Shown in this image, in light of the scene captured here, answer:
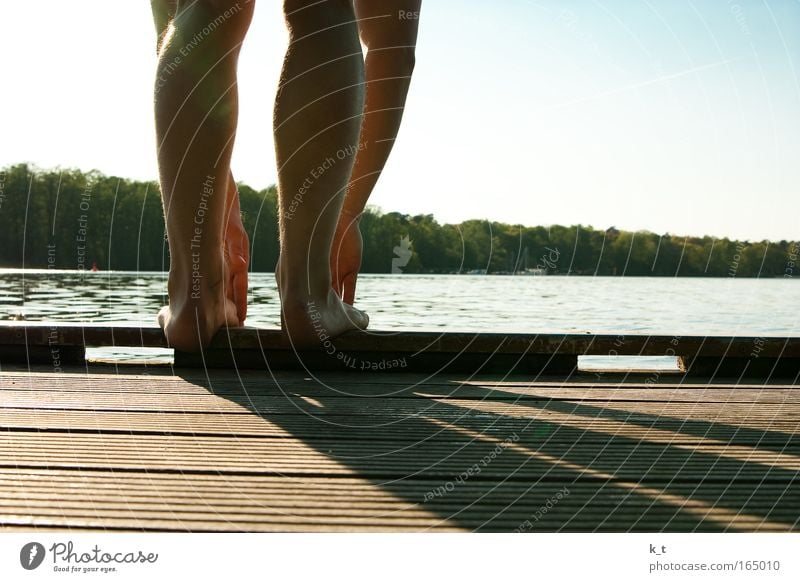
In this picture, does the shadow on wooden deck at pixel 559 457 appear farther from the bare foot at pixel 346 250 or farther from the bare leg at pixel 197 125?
the bare foot at pixel 346 250

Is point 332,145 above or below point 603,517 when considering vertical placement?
above

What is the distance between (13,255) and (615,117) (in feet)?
36.3

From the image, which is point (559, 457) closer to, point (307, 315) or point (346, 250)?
point (307, 315)

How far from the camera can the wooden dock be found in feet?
3.14

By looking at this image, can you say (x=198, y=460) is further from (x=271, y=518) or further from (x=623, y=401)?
(x=623, y=401)

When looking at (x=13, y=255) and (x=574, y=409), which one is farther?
(x=13, y=255)

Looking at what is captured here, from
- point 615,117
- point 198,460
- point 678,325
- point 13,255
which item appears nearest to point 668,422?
point 198,460

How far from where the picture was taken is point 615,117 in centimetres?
348

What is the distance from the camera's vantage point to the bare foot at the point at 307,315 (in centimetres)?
198

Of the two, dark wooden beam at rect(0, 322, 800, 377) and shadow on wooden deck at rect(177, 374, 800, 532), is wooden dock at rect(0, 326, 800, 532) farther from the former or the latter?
dark wooden beam at rect(0, 322, 800, 377)

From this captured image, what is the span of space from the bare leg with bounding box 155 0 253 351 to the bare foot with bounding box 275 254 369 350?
19 cm

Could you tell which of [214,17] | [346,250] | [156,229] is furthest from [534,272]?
[214,17]

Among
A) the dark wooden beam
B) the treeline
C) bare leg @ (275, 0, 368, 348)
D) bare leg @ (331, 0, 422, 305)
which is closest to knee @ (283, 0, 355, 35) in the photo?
bare leg @ (275, 0, 368, 348)
